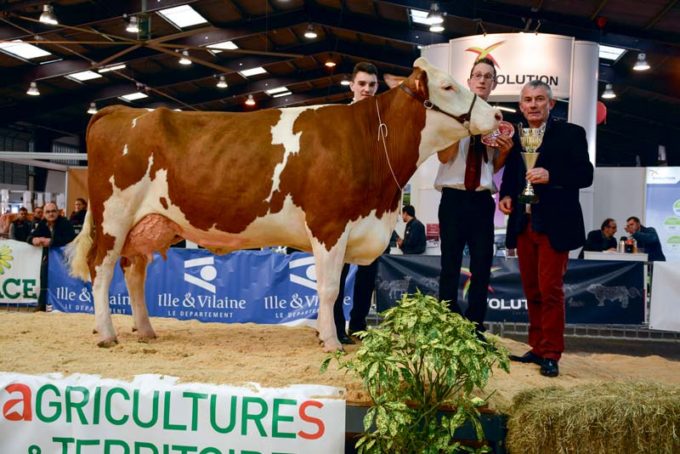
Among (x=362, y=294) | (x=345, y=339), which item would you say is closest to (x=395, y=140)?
(x=362, y=294)

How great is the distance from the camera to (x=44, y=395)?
11.4 ft

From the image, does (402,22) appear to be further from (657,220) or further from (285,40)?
(657,220)

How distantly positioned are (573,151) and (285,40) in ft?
58.7

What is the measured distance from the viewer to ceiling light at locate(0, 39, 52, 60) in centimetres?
1707

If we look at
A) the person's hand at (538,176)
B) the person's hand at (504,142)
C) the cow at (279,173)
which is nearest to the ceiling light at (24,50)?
the cow at (279,173)

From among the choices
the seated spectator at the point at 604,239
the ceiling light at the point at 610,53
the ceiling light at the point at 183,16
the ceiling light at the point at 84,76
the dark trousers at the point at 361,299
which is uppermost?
the ceiling light at the point at 183,16

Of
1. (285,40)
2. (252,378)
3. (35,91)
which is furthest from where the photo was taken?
(285,40)

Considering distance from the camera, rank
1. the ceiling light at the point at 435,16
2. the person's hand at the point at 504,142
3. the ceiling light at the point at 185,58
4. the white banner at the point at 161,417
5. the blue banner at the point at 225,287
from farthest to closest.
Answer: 1. the ceiling light at the point at 185,58
2. the ceiling light at the point at 435,16
3. the blue banner at the point at 225,287
4. the person's hand at the point at 504,142
5. the white banner at the point at 161,417

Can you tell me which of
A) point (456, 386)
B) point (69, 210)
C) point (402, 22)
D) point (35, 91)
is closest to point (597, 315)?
point (456, 386)

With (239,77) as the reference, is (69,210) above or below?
below

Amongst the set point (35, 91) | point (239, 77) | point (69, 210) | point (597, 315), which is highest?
point (239, 77)

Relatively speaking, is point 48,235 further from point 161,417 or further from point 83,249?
point 161,417

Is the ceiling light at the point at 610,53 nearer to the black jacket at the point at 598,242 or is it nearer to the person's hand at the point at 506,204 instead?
the black jacket at the point at 598,242

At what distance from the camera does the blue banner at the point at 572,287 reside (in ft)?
25.8
